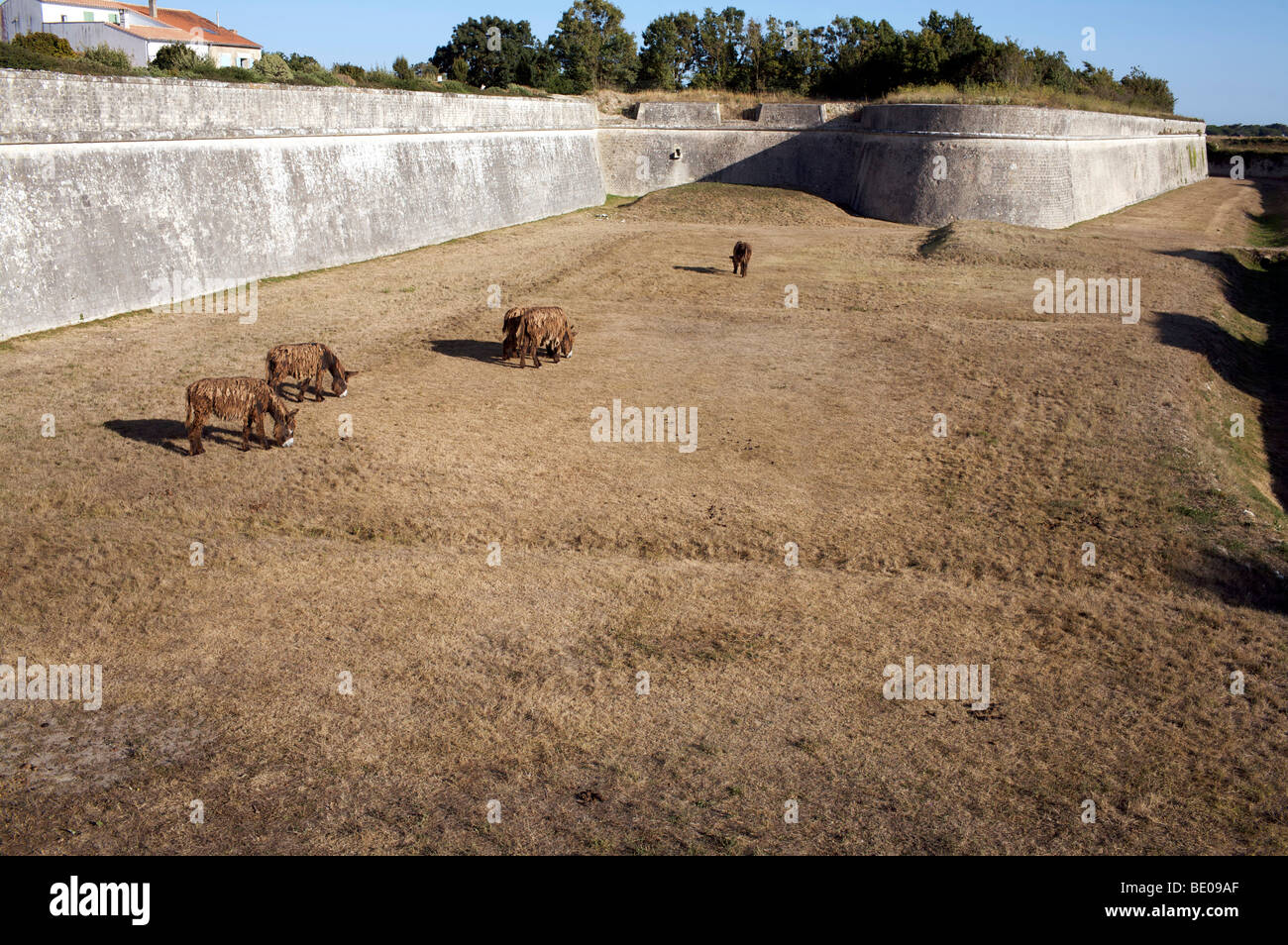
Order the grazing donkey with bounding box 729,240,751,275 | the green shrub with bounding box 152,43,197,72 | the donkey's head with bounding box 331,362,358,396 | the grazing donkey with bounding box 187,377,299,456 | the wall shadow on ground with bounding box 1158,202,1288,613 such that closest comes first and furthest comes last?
1. the wall shadow on ground with bounding box 1158,202,1288,613
2. the grazing donkey with bounding box 187,377,299,456
3. the donkey's head with bounding box 331,362,358,396
4. the green shrub with bounding box 152,43,197,72
5. the grazing donkey with bounding box 729,240,751,275

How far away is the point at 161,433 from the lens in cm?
1284

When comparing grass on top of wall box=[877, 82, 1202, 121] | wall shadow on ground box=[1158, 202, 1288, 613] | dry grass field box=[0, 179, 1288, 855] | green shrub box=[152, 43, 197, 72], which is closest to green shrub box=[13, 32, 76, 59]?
green shrub box=[152, 43, 197, 72]

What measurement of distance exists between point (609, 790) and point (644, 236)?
2779 cm

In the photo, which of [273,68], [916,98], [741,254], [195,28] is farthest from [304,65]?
[195,28]

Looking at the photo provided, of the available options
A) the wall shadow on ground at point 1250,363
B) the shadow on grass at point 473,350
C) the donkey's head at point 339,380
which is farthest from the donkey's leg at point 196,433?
the wall shadow on ground at point 1250,363

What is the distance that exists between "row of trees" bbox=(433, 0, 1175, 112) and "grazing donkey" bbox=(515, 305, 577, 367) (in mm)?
34281

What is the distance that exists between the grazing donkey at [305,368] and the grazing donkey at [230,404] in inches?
52.7

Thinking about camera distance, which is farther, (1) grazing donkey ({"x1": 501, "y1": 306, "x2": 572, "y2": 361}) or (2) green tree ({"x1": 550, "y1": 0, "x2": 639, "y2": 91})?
(2) green tree ({"x1": 550, "y1": 0, "x2": 639, "y2": 91})

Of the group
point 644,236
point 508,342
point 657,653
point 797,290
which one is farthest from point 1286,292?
point 657,653

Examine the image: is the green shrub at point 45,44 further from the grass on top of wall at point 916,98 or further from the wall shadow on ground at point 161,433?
the grass on top of wall at point 916,98

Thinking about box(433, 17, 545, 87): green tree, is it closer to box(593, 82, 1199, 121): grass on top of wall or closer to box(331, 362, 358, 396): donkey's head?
box(593, 82, 1199, 121): grass on top of wall

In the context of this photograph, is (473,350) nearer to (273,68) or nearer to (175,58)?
(175,58)

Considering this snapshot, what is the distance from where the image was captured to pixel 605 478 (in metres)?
12.2

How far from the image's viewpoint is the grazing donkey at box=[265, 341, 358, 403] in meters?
13.8
